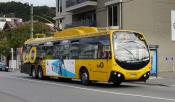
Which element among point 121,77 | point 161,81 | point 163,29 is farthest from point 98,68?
point 163,29

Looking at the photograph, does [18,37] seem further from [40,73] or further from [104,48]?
[104,48]

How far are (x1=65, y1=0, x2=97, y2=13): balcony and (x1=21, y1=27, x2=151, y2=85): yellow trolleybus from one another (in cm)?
1795

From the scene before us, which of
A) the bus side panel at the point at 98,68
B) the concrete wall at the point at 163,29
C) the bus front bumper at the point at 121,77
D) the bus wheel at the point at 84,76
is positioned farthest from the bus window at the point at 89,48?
the concrete wall at the point at 163,29

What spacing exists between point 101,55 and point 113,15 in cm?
2127

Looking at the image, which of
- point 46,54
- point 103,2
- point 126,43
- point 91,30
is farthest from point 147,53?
point 103,2

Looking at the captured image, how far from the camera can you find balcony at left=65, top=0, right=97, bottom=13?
4644cm

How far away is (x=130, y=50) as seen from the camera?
2227 centimetres

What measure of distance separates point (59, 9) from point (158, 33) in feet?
60.2

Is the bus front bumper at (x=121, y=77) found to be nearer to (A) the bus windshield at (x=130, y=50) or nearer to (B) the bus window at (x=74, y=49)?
(A) the bus windshield at (x=130, y=50)

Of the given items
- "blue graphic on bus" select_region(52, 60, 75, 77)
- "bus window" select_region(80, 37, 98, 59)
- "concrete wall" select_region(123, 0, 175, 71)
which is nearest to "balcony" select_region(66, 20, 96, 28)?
"concrete wall" select_region(123, 0, 175, 71)

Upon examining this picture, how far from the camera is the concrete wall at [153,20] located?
41.5 meters

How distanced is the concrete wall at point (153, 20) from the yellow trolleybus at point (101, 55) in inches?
564

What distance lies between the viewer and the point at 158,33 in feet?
139

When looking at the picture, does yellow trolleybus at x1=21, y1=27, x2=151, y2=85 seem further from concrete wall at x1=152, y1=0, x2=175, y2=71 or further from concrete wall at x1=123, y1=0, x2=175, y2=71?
concrete wall at x1=152, y1=0, x2=175, y2=71
